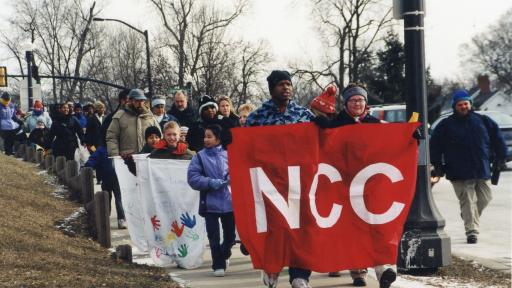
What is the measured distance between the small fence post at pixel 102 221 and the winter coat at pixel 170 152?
0.74m

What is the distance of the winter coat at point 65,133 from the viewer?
17406mm

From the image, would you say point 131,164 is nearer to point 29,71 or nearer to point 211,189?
point 211,189

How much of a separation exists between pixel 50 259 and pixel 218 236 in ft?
5.12

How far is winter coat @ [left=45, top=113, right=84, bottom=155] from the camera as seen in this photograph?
17.4 meters

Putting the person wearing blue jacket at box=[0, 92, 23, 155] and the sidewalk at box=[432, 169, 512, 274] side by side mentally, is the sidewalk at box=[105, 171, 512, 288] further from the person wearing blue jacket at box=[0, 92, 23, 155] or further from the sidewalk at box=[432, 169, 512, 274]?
the person wearing blue jacket at box=[0, 92, 23, 155]

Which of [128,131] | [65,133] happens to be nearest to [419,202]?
[128,131]

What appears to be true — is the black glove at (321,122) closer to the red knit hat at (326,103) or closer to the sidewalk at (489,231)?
the red knit hat at (326,103)

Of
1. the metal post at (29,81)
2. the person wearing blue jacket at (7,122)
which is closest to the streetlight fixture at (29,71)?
the metal post at (29,81)

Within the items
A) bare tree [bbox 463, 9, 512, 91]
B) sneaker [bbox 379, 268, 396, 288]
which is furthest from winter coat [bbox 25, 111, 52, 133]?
bare tree [bbox 463, 9, 512, 91]

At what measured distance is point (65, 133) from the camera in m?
17.8

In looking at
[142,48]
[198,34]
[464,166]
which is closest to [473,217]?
[464,166]

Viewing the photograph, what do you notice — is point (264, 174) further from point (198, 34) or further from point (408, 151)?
point (198, 34)

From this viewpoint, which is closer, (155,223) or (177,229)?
(177,229)

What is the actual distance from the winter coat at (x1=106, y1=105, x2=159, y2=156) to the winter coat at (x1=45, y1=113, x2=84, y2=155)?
6.20m
